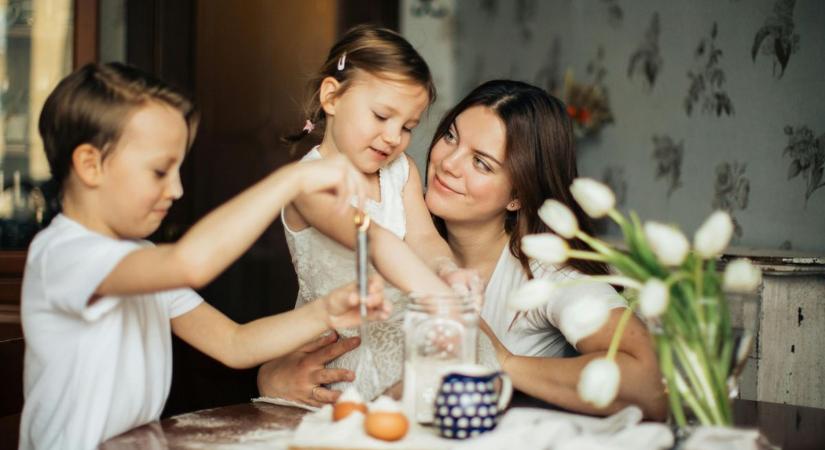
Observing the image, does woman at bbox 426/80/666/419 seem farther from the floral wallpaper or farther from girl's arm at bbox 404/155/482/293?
the floral wallpaper

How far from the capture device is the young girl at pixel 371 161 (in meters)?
1.72

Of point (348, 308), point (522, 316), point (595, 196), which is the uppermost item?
point (595, 196)

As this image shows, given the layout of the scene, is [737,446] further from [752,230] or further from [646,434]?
[752,230]

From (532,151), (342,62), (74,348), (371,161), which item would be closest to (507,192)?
(532,151)

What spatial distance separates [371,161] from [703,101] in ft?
4.98

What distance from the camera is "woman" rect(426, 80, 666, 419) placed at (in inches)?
80.0

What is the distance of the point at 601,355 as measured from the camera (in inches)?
68.0

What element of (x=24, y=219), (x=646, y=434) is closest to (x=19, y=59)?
(x=24, y=219)

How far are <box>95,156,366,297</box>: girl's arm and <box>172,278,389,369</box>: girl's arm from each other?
Answer: 0.25 m

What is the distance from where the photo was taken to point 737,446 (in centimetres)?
109

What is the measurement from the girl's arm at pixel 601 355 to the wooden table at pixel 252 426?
158mm

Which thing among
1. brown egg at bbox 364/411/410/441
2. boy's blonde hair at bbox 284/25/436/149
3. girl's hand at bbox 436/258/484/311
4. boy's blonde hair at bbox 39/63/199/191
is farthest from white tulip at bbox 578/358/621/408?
boy's blonde hair at bbox 284/25/436/149

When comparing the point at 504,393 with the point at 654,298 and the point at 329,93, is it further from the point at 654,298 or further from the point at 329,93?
the point at 329,93

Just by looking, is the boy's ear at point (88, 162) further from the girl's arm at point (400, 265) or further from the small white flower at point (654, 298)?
the small white flower at point (654, 298)
